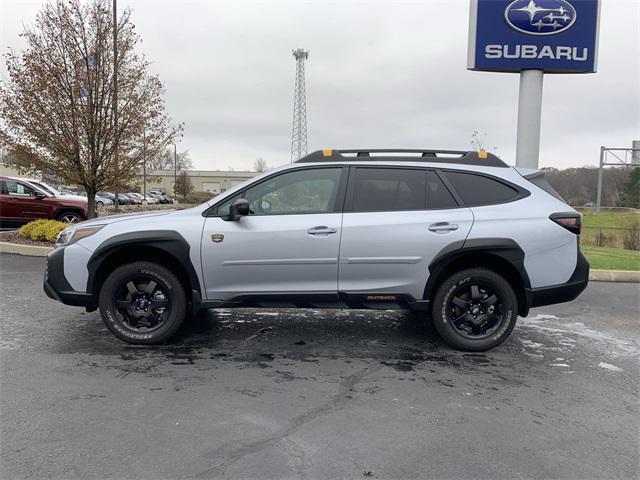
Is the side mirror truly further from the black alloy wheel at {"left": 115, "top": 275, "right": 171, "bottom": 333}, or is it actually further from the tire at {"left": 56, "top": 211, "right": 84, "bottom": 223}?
the tire at {"left": 56, "top": 211, "right": 84, "bottom": 223}

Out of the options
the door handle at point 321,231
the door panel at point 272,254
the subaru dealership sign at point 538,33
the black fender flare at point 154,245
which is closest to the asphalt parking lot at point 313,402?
the door panel at point 272,254

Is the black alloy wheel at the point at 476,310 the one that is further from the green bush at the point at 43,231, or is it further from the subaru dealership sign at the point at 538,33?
the green bush at the point at 43,231

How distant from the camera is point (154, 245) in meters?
4.62

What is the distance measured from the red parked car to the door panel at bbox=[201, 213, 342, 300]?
1089 centimetres

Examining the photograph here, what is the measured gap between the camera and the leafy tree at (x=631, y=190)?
64.4 m

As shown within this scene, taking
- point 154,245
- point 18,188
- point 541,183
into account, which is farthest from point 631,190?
point 154,245

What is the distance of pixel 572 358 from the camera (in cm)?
469

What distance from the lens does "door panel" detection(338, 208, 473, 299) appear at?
4.55 meters

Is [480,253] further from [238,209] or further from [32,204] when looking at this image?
[32,204]

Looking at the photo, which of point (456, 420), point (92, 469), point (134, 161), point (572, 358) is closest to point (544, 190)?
point (572, 358)

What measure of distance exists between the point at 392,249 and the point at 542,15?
9.52 m

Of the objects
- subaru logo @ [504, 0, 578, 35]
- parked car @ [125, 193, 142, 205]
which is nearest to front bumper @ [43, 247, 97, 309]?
subaru logo @ [504, 0, 578, 35]

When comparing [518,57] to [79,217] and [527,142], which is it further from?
[79,217]

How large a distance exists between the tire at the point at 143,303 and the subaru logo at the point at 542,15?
10.3 m
